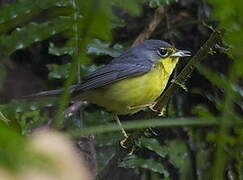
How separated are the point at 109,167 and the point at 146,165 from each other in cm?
104

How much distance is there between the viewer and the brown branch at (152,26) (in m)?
4.89

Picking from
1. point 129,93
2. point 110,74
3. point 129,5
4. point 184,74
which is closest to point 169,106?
point 129,93

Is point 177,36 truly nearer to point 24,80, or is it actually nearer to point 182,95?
point 182,95

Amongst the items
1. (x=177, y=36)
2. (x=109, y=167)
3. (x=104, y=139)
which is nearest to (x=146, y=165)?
(x=104, y=139)

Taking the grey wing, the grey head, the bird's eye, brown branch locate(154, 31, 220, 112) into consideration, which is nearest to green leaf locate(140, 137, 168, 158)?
the grey wing

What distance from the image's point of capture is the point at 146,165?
13.1 ft

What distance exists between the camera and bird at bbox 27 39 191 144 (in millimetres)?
4188

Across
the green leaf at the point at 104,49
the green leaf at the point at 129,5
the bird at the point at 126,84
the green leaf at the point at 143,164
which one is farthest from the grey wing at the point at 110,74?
the green leaf at the point at 129,5

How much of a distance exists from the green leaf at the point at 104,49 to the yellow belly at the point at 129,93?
331 millimetres

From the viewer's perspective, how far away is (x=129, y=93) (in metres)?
4.25

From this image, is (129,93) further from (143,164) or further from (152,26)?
(152,26)

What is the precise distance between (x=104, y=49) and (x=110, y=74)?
37 cm

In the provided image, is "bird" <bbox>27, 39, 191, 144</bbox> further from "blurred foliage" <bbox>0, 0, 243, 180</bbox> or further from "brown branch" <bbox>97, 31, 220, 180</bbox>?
"brown branch" <bbox>97, 31, 220, 180</bbox>

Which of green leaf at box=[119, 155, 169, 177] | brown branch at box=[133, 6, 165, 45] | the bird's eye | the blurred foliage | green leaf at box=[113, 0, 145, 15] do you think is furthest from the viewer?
brown branch at box=[133, 6, 165, 45]
